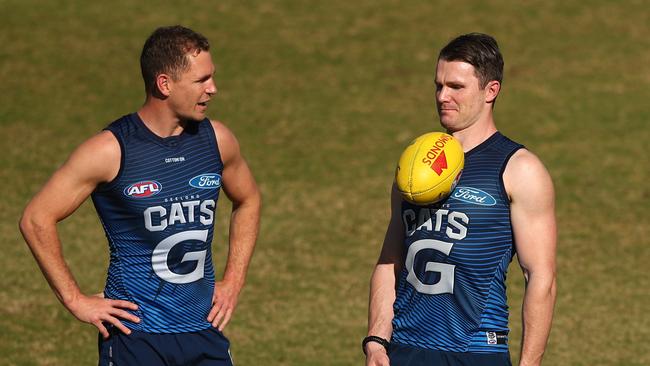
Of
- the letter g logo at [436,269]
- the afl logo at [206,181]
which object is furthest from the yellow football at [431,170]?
the afl logo at [206,181]

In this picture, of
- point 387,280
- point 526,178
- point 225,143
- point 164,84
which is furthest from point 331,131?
point 526,178

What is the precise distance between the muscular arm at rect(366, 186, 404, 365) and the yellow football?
0.35m

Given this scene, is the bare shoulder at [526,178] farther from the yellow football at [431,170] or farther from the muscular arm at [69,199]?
the muscular arm at [69,199]

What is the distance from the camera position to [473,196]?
6398 mm

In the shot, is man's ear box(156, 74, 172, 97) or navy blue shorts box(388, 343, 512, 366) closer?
navy blue shorts box(388, 343, 512, 366)

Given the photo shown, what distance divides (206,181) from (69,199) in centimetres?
87

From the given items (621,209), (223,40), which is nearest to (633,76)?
(621,209)

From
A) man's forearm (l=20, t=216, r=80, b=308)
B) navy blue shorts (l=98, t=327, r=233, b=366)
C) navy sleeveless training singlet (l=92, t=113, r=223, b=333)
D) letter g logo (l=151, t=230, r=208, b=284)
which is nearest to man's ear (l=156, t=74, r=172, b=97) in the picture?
navy sleeveless training singlet (l=92, t=113, r=223, b=333)

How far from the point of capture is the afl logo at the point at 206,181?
7297 mm

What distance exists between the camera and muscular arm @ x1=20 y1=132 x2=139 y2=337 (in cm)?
702

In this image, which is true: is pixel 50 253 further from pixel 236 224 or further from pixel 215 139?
pixel 236 224

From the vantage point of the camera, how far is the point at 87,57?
23.6 meters

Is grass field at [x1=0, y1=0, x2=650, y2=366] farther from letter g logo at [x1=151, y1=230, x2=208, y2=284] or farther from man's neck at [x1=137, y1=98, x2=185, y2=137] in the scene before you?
man's neck at [x1=137, y1=98, x2=185, y2=137]

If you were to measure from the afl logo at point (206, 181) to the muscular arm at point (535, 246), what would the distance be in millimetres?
2073
